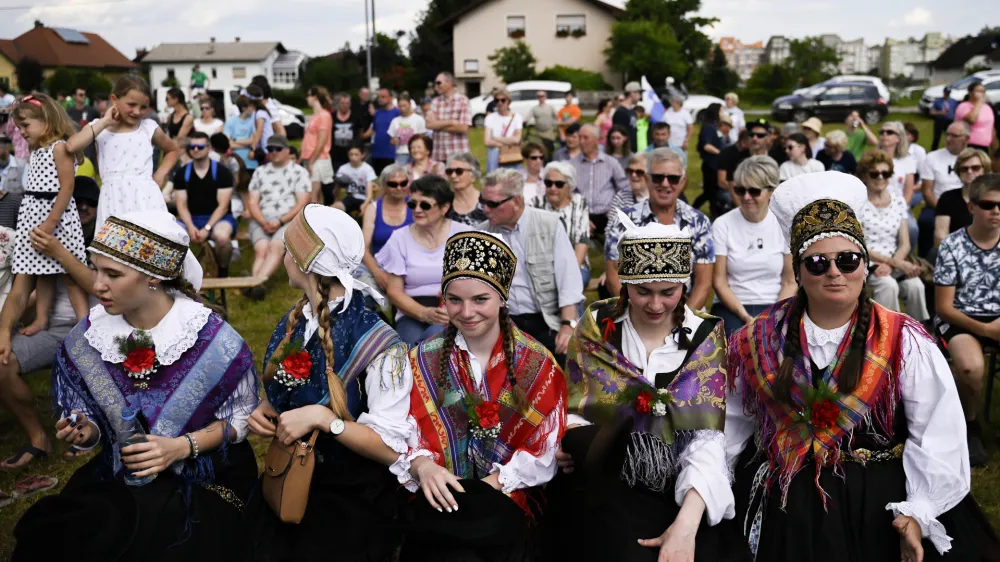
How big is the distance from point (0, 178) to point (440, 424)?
594 centimetres

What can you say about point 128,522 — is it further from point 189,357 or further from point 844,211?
→ point 844,211

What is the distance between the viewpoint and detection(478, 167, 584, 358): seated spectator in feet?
18.0

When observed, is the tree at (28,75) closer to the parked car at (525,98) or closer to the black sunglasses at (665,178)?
the parked car at (525,98)

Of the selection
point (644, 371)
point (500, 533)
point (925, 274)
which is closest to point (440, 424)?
point (500, 533)

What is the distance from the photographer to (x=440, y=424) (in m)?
3.35

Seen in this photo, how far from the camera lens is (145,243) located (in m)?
3.32

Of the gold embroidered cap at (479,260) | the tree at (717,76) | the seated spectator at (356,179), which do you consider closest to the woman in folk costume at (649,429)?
the gold embroidered cap at (479,260)

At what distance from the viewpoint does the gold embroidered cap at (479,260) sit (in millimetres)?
3287

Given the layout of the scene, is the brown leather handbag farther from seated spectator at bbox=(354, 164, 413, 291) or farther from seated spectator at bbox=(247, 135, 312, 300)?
seated spectator at bbox=(247, 135, 312, 300)

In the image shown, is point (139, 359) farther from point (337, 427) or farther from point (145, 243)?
point (337, 427)

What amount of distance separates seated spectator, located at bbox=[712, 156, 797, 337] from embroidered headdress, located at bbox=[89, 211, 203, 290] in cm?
352

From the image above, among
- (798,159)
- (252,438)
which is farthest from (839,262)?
(798,159)

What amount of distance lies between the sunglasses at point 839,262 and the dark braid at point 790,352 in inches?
7.6

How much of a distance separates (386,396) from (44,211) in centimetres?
362
